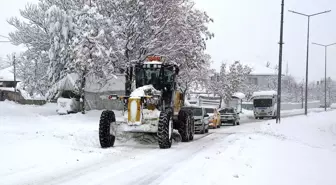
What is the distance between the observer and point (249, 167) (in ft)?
37.5

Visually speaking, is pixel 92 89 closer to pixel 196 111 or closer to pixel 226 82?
pixel 196 111

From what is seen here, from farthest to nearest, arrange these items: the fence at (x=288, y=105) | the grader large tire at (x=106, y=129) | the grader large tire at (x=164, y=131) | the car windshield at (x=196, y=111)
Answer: the fence at (x=288, y=105)
the car windshield at (x=196, y=111)
the grader large tire at (x=106, y=129)
the grader large tire at (x=164, y=131)

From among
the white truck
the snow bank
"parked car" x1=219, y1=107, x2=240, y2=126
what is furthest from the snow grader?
the white truck

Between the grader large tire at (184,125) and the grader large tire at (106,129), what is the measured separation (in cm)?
384

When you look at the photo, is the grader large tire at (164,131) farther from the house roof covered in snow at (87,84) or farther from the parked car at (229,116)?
the parked car at (229,116)

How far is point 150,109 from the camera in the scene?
15.5m

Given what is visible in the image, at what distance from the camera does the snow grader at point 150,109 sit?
1492 centimetres

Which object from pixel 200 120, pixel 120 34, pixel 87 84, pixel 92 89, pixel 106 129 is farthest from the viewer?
pixel 92 89

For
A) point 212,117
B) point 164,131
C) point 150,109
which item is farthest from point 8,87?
point 164,131

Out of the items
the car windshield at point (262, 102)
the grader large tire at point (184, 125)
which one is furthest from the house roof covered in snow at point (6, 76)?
the grader large tire at point (184, 125)

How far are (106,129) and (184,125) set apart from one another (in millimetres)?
4405

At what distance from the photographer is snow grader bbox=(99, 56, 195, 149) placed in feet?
49.0

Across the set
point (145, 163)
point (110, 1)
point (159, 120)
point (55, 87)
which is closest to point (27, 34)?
point (55, 87)

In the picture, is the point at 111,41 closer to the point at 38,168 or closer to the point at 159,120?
the point at 159,120
